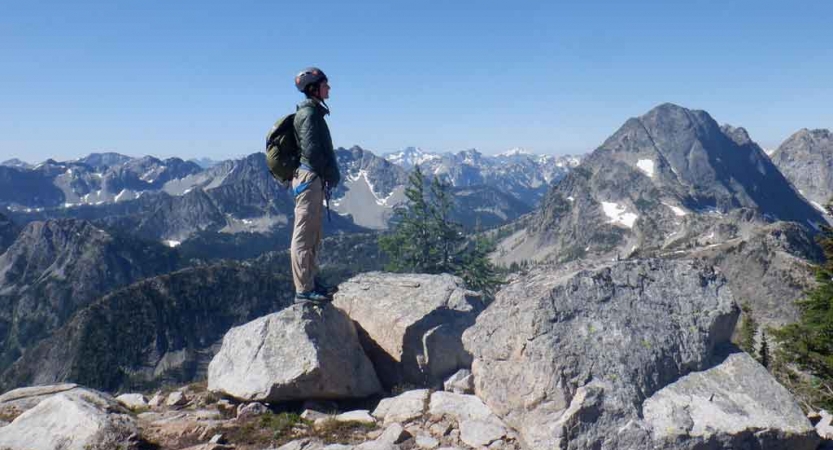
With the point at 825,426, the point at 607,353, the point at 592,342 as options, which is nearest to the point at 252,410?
the point at 592,342

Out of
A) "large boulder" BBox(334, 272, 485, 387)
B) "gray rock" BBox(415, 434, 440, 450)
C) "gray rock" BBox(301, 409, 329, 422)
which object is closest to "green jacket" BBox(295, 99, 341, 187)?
"large boulder" BBox(334, 272, 485, 387)

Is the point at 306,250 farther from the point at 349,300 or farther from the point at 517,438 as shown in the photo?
the point at 517,438

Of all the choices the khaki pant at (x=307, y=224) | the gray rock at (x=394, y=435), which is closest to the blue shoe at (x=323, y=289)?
the khaki pant at (x=307, y=224)

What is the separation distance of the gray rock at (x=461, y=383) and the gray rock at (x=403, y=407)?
2.30ft

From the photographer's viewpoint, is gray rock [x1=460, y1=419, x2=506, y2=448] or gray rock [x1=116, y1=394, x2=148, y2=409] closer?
gray rock [x1=460, y1=419, x2=506, y2=448]

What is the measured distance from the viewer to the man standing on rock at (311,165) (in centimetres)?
1315

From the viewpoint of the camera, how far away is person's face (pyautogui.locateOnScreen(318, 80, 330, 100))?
13523mm

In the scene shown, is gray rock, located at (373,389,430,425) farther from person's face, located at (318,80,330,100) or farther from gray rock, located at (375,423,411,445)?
person's face, located at (318,80,330,100)

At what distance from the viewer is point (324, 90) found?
13562 mm

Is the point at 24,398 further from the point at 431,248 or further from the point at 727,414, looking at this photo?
the point at 431,248

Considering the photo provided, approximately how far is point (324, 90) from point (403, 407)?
26.3 ft

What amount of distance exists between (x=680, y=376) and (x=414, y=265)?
35.5 metres

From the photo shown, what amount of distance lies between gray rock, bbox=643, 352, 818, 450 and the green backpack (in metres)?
9.70

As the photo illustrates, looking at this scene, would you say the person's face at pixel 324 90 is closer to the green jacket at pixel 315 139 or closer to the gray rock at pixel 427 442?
the green jacket at pixel 315 139
